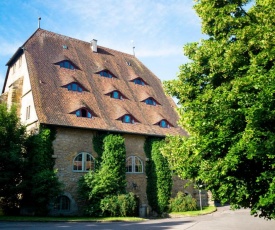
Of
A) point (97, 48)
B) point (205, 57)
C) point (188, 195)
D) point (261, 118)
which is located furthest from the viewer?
point (97, 48)

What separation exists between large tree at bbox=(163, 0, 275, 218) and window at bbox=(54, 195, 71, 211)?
537 inches

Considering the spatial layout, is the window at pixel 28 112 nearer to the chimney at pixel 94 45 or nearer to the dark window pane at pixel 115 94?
the dark window pane at pixel 115 94

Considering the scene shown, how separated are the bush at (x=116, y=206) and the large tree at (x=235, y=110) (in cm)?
1151

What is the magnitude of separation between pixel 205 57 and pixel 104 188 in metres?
13.7

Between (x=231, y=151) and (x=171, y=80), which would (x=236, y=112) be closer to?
(x=231, y=151)

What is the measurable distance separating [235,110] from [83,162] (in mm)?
16668

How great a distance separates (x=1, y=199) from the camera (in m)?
21.3

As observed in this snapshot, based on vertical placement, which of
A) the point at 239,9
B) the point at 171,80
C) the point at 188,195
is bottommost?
the point at 188,195

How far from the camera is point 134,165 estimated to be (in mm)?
26609

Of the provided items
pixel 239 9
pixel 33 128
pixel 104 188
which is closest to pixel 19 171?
pixel 33 128

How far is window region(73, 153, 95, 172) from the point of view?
23.8 m

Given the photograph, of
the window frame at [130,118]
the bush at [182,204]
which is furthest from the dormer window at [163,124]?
the bush at [182,204]

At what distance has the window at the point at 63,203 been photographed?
2252 centimetres

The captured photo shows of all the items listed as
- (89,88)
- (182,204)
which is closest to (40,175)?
(89,88)
